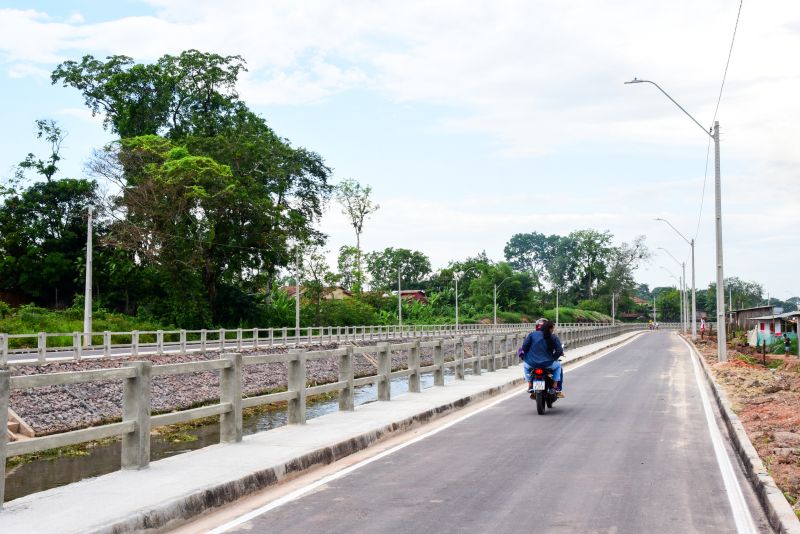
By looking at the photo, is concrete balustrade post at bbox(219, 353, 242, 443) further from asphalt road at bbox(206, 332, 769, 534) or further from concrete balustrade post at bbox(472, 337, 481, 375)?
concrete balustrade post at bbox(472, 337, 481, 375)

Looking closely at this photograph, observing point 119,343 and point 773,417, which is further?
point 119,343

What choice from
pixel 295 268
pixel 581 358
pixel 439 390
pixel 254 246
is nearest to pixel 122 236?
pixel 254 246

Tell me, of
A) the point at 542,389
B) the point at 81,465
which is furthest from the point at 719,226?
the point at 81,465

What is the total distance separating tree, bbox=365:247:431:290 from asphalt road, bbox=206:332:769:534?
118959mm

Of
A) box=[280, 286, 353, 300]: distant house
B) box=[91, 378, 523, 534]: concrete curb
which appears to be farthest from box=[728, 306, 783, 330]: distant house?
box=[91, 378, 523, 534]: concrete curb

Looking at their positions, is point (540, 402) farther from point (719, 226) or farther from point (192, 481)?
point (719, 226)

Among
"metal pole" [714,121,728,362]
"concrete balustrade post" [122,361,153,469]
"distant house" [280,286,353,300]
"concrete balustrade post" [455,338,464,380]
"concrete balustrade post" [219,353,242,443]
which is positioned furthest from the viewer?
"distant house" [280,286,353,300]

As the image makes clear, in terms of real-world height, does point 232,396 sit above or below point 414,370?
above

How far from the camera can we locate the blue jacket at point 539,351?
1595 centimetres

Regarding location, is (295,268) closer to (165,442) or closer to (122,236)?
(122,236)

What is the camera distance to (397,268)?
142 meters

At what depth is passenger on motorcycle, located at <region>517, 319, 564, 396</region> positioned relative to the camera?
16.0 m

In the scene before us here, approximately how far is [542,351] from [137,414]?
29.6ft

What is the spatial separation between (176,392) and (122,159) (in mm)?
31224
